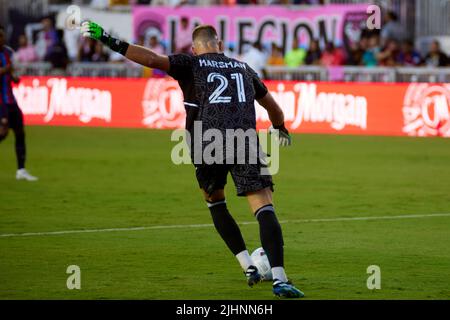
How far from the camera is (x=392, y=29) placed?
3128cm

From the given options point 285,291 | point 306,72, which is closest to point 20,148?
point 285,291

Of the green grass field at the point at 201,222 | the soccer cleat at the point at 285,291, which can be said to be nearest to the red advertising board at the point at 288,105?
the green grass field at the point at 201,222

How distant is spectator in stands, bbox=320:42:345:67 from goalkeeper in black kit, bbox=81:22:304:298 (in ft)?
63.3

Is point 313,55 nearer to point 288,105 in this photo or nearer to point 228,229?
point 288,105

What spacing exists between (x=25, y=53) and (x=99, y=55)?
2.51 metres

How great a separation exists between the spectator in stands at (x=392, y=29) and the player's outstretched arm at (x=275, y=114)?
2099 centimetres

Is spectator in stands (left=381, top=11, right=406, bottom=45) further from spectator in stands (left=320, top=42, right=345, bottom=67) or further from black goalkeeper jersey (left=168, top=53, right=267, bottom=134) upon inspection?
black goalkeeper jersey (left=168, top=53, right=267, bottom=134)

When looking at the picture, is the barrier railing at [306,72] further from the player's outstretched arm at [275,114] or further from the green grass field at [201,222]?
the player's outstretched arm at [275,114]

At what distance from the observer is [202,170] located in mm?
9469

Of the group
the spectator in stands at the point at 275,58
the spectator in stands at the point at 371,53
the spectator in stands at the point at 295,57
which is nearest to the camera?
the spectator in stands at the point at 371,53

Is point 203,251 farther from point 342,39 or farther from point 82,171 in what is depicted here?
point 342,39

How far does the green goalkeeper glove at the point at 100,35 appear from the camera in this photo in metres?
8.90

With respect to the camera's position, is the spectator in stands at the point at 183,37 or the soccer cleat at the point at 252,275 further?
the spectator in stands at the point at 183,37
